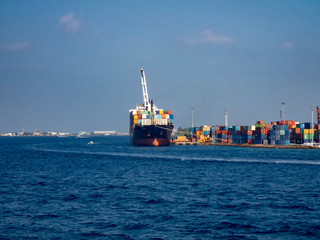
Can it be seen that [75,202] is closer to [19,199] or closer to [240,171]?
[19,199]

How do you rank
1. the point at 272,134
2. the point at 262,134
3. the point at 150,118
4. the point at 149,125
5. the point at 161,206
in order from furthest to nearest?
the point at 262,134
the point at 150,118
the point at 272,134
the point at 149,125
the point at 161,206

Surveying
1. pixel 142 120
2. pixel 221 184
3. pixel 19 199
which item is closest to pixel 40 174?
pixel 19 199

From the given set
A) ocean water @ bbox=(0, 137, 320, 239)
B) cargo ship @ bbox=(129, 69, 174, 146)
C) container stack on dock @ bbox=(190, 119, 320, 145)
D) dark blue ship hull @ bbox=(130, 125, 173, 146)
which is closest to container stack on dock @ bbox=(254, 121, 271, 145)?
container stack on dock @ bbox=(190, 119, 320, 145)

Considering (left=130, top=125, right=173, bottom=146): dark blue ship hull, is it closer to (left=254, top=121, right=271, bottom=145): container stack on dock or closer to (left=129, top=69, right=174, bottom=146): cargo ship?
(left=129, top=69, right=174, bottom=146): cargo ship

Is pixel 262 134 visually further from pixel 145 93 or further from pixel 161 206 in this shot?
pixel 161 206

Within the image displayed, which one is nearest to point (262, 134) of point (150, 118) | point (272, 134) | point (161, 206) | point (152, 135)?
point (272, 134)

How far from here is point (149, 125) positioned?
118m

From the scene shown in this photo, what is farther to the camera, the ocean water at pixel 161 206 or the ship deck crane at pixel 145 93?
the ship deck crane at pixel 145 93

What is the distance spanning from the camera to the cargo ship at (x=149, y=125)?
4653 inches

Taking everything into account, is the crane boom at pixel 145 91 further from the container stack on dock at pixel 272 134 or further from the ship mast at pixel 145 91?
the container stack on dock at pixel 272 134

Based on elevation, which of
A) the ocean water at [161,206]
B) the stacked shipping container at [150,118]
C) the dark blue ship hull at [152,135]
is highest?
the stacked shipping container at [150,118]

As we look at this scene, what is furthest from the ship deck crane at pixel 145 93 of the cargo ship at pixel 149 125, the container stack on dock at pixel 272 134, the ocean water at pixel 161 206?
the ocean water at pixel 161 206

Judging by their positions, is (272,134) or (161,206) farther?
(272,134)

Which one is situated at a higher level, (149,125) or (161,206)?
(149,125)
